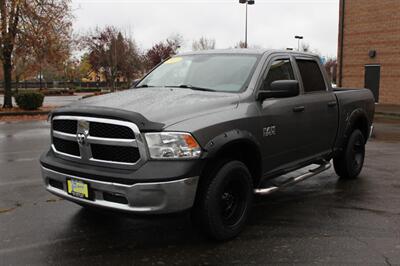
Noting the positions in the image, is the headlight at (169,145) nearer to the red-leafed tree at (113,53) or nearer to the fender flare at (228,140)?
the fender flare at (228,140)

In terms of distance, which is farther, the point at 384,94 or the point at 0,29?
the point at 384,94

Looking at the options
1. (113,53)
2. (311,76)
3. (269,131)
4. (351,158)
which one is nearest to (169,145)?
(269,131)

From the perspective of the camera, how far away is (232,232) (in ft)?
14.0

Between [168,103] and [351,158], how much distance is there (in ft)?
12.7

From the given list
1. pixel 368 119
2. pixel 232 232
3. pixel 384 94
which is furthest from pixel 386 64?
pixel 232 232

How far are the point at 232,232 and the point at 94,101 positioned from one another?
190cm

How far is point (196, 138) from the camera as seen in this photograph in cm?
381

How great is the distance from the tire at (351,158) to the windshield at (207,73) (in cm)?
261

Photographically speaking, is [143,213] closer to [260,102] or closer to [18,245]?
[18,245]

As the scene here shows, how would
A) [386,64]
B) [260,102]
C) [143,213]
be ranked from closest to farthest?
[143,213], [260,102], [386,64]

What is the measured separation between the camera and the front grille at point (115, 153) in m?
3.77

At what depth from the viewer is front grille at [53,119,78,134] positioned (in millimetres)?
4140

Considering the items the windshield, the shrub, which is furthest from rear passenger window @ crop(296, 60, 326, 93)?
the shrub

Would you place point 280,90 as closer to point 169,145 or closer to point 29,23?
point 169,145
